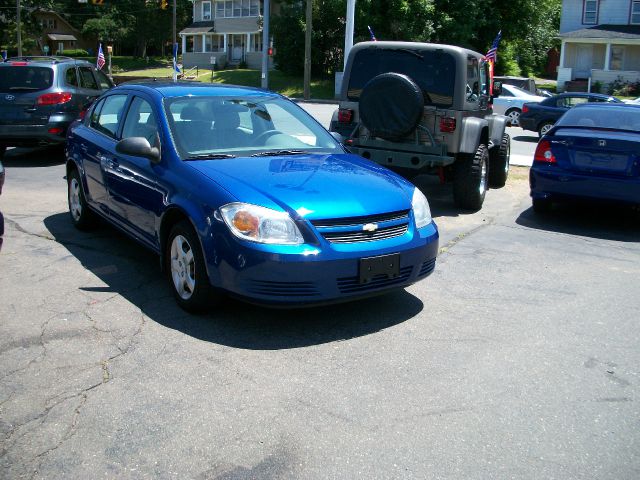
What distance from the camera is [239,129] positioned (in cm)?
610

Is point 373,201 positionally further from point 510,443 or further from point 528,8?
point 528,8

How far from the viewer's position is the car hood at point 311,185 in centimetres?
489

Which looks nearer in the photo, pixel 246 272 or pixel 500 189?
pixel 246 272

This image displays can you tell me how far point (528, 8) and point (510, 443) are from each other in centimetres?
4363

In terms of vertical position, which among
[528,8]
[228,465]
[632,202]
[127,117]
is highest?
[528,8]

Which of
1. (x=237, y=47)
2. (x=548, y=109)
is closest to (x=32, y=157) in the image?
(x=548, y=109)

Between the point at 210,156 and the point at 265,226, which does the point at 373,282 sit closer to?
the point at 265,226

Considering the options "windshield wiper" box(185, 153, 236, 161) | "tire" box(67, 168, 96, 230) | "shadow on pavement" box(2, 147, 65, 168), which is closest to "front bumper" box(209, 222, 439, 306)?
"windshield wiper" box(185, 153, 236, 161)

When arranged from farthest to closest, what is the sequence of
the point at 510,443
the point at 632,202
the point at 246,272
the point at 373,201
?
the point at 632,202
the point at 373,201
the point at 246,272
the point at 510,443

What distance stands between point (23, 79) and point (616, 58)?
A: 4008 centimetres

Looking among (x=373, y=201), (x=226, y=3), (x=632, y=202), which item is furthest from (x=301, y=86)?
(x=373, y=201)

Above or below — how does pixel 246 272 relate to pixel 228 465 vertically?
above

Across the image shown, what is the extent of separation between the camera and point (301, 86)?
46.1m

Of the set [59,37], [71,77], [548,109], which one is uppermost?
[59,37]
